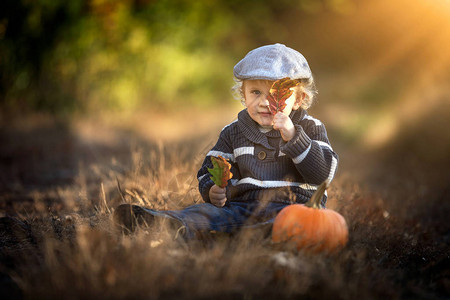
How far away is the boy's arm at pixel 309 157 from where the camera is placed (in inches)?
116

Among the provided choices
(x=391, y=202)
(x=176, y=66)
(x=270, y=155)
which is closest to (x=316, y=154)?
(x=270, y=155)

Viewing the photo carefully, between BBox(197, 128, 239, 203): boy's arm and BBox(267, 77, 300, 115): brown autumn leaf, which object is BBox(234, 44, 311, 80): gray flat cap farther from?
BBox(197, 128, 239, 203): boy's arm

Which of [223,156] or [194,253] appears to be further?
[223,156]

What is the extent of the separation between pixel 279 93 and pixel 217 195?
789 millimetres

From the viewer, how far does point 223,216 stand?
3.05 meters

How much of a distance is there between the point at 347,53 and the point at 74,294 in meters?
20.8

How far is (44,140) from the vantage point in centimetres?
802

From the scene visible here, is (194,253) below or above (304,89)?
below

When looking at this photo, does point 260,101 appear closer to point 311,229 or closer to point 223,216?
point 223,216

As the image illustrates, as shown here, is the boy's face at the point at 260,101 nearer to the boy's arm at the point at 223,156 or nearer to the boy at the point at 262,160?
the boy at the point at 262,160

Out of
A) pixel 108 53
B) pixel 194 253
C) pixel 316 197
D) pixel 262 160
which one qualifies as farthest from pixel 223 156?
pixel 108 53

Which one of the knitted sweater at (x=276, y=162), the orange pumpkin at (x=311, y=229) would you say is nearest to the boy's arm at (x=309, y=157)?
the knitted sweater at (x=276, y=162)

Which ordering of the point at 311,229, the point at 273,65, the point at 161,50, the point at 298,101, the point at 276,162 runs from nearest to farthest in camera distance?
the point at 311,229 → the point at 273,65 → the point at 276,162 → the point at 298,101 → the point at 161,50

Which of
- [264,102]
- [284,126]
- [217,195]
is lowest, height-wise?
[217,195]
